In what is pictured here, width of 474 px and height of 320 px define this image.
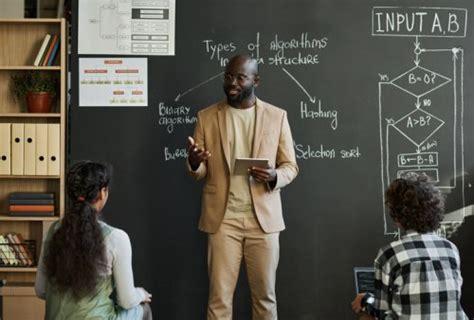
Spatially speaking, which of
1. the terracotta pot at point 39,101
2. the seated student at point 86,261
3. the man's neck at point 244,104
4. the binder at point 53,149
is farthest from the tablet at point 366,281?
the terracotta pot at point 39,101

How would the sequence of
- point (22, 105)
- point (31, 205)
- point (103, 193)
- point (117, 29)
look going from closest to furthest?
point (103, 193) < point (117, 29) < point (31, 205) < point (22, 105)

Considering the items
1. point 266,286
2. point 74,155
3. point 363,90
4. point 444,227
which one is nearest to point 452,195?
point 444,227

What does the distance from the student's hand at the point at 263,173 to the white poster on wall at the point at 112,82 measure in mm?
1166

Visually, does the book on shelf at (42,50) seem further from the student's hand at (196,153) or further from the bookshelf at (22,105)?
the student's hand at (196,153)

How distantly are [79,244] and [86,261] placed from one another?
0.07 m

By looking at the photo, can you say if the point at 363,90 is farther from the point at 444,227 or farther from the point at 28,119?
the point at 28,119

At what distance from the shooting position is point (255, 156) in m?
4.04

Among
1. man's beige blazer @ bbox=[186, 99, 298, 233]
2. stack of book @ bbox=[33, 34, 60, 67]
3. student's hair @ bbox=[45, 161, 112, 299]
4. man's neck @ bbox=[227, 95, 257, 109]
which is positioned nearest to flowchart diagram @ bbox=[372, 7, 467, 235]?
man's beige blazer @ bbox=[186, 99, 298, 233]

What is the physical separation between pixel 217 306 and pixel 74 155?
1.49 m

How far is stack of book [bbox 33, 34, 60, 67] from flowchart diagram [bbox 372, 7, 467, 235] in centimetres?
218

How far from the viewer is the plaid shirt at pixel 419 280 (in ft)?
8.75

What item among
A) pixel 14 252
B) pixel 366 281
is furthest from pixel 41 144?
pixel 366 281

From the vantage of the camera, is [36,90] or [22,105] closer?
[36,90]

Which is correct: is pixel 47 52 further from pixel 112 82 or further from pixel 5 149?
pixel 5 149
